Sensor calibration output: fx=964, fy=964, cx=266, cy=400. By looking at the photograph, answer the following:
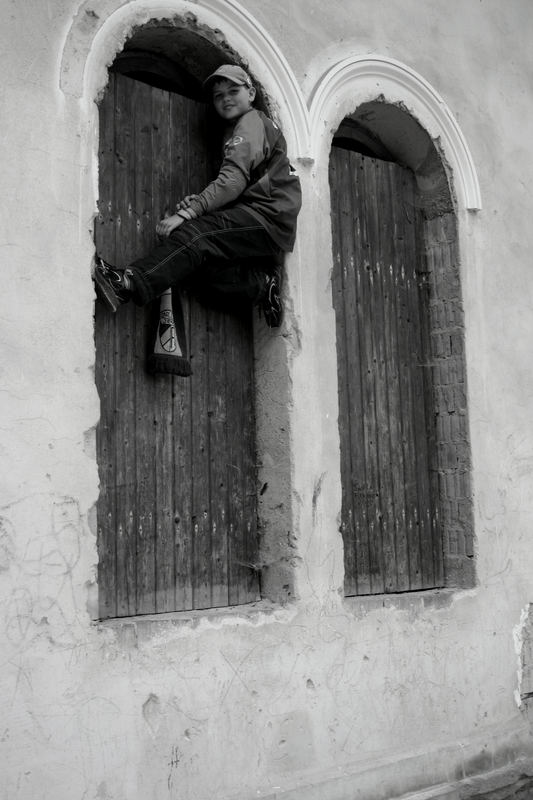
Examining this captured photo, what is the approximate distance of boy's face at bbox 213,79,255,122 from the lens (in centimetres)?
488

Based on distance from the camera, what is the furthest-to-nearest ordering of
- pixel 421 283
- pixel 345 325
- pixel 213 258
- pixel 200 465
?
pixel 421 283 → pixel 345 325 → pixel 200 465 → pixel 213 258

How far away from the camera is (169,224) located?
4645 mm

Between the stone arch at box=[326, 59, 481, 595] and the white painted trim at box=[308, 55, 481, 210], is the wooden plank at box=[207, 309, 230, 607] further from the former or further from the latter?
the white painted trim at box=[308, 55, 481, 210]

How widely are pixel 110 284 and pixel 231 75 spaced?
1.33m

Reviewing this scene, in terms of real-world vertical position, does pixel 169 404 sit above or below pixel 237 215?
below

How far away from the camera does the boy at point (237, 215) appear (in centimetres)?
456

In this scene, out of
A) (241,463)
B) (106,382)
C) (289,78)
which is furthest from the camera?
(289,78)

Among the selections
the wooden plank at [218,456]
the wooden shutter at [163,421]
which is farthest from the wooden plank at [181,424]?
the wooden plank at [218,456]

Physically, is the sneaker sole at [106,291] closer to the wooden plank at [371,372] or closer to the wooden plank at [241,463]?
the wooden plank at [241,463]

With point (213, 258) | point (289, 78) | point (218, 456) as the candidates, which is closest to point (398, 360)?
point (218, 456)

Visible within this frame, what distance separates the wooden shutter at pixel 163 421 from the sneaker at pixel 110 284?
203mm

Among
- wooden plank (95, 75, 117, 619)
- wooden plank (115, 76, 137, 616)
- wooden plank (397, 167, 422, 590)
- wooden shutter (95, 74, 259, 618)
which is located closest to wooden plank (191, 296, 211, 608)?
wooden shutter (95, 74, 259, 618)

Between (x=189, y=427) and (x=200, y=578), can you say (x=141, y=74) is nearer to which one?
(x=189, y=427)

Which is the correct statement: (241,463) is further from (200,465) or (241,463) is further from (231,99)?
(231,99)
